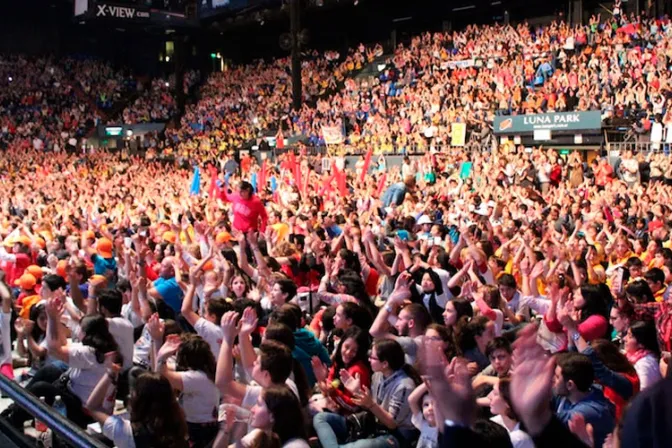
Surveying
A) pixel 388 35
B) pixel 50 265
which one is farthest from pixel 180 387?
pixel 388 35

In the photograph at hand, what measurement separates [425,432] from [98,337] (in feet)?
7.57

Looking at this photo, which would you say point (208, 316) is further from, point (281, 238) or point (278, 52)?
point (278, 52)

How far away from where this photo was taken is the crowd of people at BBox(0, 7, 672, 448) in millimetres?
3766

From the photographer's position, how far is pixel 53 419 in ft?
10.4

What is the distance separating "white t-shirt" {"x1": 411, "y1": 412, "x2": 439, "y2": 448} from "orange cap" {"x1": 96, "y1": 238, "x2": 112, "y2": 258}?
623cm

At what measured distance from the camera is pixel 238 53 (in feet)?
139

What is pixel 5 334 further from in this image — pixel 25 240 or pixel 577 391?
pixel 577 391

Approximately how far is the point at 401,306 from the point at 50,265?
522 centimetres

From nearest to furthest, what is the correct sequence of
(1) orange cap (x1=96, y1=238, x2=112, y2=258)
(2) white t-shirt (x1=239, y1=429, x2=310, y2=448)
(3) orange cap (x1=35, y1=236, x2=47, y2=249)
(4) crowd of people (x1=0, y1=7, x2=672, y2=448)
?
(2) white t-shirt (x1=239, y1=429, x2=310, y2=448), (4) crowd of people (x1=0, y1=7, x2=672, y2=448), (1) orange cap (x1=96, y1=238, x2=112, y2=258), (3) orange cap (x1=35, y1=236, x2=47, y2=249)

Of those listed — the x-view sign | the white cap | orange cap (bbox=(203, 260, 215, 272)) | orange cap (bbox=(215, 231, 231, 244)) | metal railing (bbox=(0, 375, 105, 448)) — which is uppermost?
the x-view sign

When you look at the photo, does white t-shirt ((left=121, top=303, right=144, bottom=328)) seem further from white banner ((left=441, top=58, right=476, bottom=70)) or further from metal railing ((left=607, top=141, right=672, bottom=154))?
white banner ((left=441, top=58, right=476, bottom=70))

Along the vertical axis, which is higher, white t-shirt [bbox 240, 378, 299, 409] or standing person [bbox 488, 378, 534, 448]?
standing person [bbox 488, 378, 534, 448]

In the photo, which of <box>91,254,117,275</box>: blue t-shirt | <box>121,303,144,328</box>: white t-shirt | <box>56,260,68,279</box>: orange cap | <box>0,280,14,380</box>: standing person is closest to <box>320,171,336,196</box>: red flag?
<box>91,254,117,275</box>: blue t-shirt

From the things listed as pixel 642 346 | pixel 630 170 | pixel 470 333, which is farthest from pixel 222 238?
pixel 630 170
